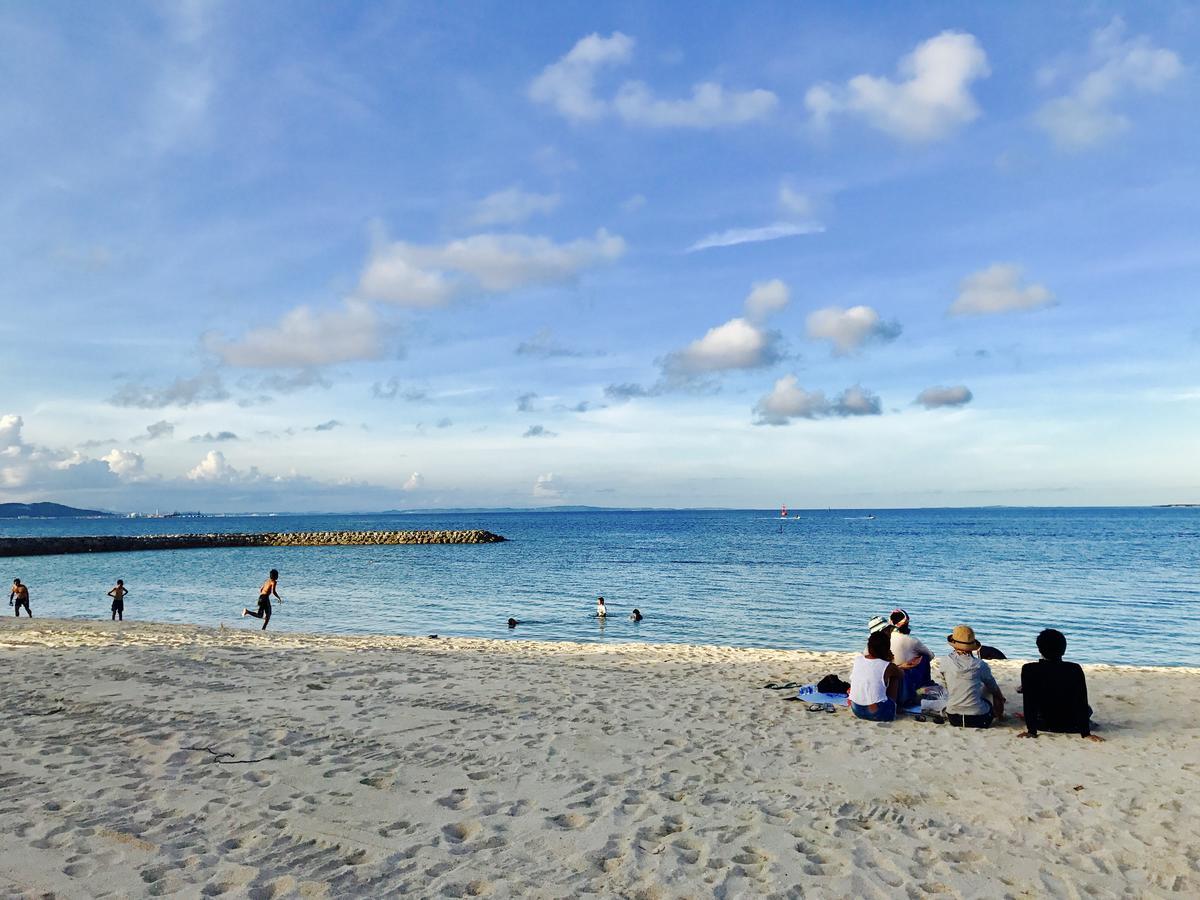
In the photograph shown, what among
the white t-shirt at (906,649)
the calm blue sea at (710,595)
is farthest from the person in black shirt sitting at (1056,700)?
the calm blue sea at (710,595)

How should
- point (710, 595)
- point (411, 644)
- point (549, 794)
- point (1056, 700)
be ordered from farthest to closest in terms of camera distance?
point (710, 595)
point (411, 644)
point (1056, 700)
point (549, 794)

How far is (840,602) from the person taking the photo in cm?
2991

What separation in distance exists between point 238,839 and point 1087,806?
6.68 meters

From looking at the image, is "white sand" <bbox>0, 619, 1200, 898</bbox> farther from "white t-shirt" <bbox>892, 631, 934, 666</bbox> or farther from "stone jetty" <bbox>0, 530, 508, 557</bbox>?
"stone jetty" <bbox>0, 530, 508, 557</bbox>

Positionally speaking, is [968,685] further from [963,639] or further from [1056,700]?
[1056,700]

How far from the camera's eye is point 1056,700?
28.4ft

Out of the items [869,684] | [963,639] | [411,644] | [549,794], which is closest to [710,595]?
[411,644]

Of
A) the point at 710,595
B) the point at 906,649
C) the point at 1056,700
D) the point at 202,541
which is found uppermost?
the point at 906,649

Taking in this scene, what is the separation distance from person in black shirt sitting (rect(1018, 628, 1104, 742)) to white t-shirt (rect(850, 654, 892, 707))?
150cm

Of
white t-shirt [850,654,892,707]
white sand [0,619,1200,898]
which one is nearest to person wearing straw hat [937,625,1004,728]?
white sand [0,619,1200,898]

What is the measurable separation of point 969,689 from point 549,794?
547 centimetres

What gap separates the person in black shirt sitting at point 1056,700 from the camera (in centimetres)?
862

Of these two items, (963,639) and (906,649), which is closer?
(963,639)

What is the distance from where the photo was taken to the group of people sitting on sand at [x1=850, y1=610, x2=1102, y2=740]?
8648mm
